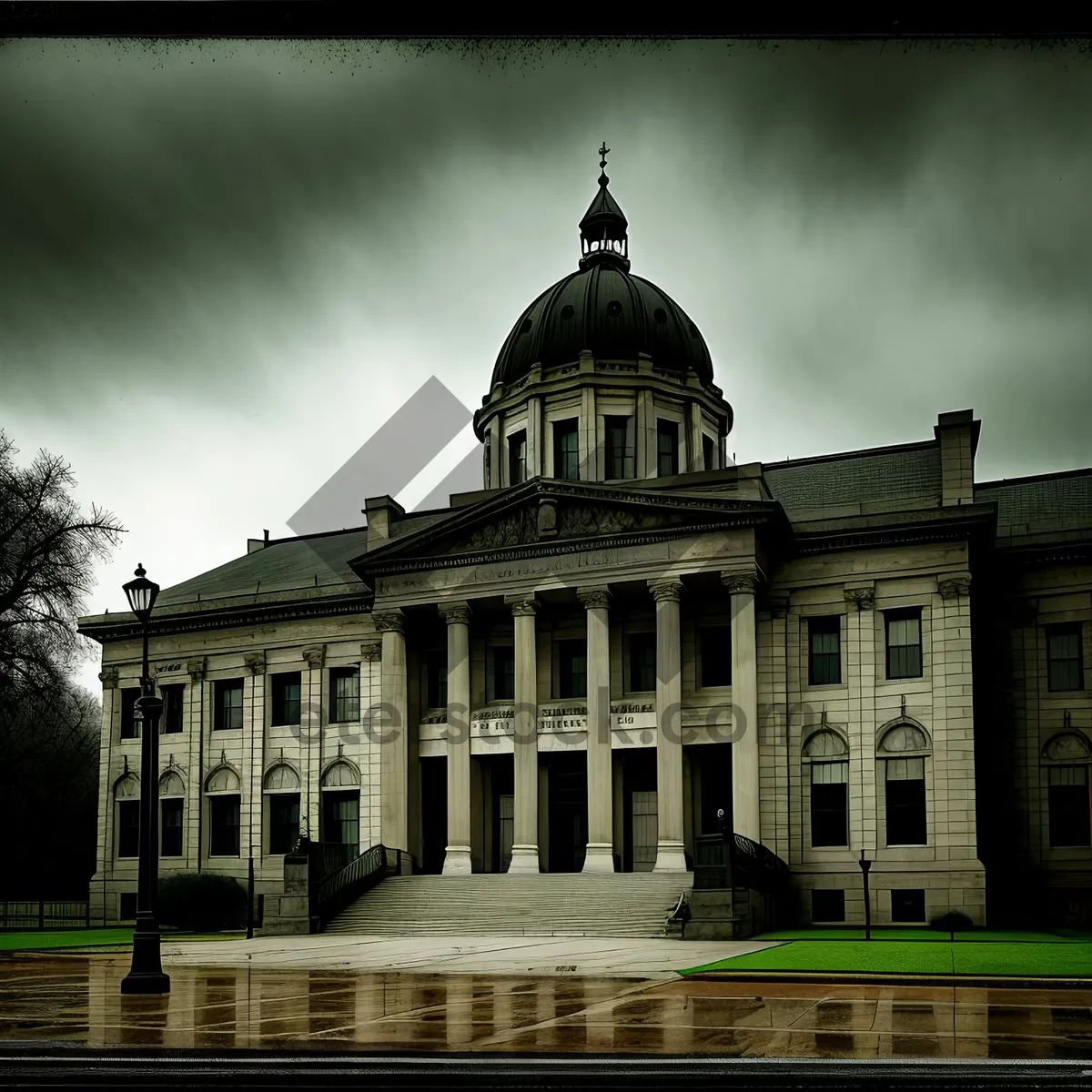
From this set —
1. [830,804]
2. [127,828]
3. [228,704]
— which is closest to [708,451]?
[830,804]

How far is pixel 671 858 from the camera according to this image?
132 ft

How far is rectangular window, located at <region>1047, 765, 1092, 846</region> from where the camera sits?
4116 cm

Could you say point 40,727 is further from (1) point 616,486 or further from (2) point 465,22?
(2) point 465,22

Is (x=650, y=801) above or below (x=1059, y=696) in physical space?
below

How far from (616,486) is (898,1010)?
28605 millimetres

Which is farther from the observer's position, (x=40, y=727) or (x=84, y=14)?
(x=40, y=727)

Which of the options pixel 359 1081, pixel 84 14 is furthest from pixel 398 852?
pixel 84 14

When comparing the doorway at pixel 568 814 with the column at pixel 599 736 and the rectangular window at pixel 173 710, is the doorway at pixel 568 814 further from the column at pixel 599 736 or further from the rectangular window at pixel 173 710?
the rectangular window at pixel 173 710

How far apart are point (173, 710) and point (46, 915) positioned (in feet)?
31.5

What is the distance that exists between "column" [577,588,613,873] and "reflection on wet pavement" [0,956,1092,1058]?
62.9ft

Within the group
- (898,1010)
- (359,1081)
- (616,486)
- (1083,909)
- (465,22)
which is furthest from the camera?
(616,486)

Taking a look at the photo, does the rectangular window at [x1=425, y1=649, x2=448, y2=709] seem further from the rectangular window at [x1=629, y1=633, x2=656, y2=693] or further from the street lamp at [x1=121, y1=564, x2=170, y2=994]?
the street lamp at [x1=121, y1=564, x2=170, y2=994]

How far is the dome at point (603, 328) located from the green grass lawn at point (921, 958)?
1191 inches

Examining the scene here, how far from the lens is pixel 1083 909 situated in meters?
40.2
